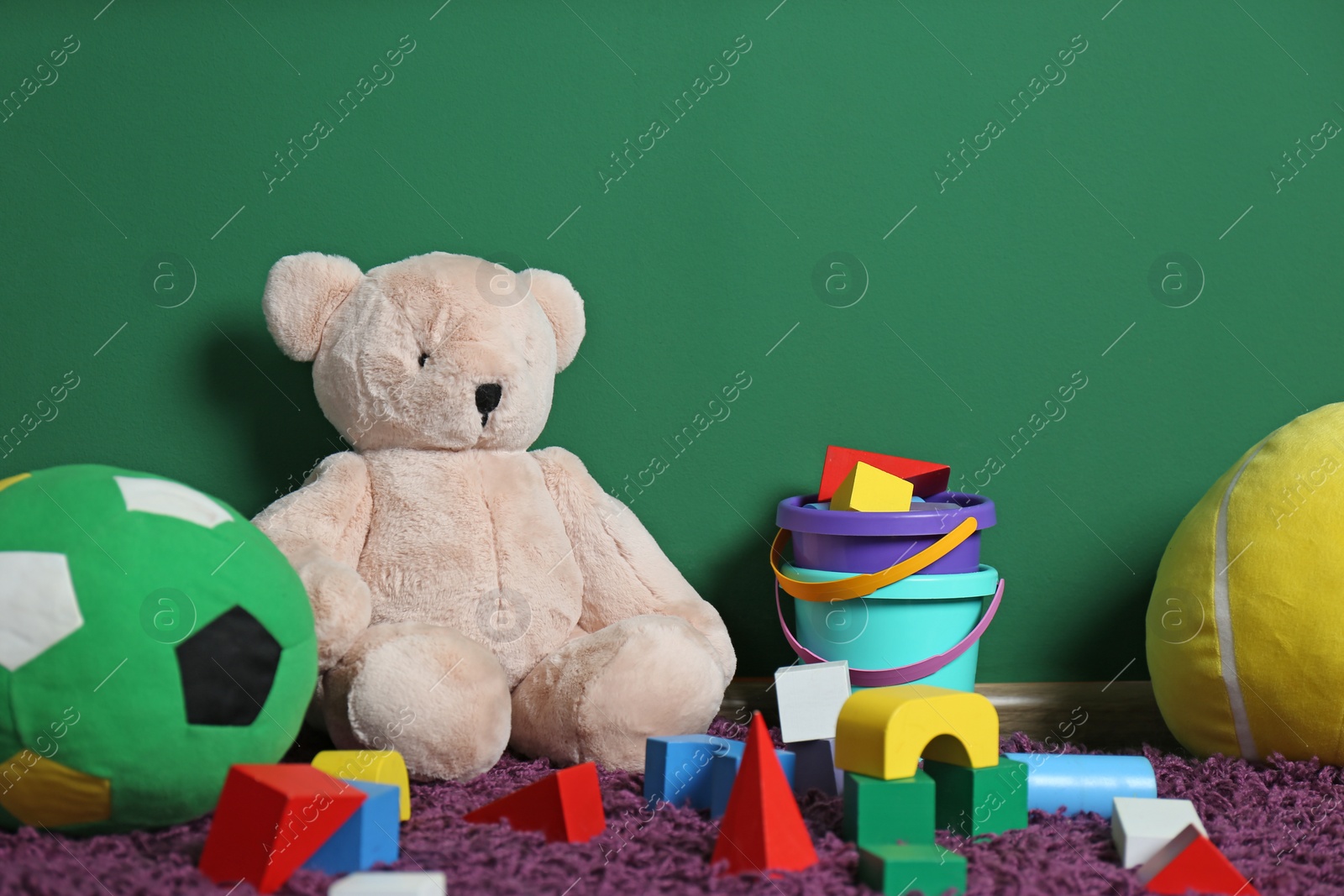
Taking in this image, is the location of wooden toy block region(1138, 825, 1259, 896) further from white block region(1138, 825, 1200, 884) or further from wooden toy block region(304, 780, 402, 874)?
Answer: wooden toy block region(304, 780, 402, 874)

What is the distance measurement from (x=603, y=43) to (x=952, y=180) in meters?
0.62

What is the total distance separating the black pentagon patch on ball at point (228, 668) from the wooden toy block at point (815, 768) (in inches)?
23.8

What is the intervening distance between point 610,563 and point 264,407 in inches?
24.0

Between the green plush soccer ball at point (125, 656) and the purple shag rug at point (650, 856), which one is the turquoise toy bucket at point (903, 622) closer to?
the purple shag rug at point (650, 856)

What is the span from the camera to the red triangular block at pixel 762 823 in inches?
35.1

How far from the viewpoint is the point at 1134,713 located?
5.29 feet

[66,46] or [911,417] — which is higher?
[66,46]

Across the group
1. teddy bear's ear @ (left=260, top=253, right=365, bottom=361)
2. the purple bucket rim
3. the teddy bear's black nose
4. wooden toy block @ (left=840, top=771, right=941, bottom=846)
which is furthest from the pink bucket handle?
teddy bear's ear @ (left=260, top=253, right=365, bottom=361)

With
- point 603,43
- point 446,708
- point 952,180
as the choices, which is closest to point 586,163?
point 603,43

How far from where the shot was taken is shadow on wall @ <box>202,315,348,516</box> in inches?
59.6

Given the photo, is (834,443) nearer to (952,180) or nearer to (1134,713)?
(952,180)

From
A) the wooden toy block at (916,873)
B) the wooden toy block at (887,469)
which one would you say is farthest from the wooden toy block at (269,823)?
the wooden toy block at (887,469)

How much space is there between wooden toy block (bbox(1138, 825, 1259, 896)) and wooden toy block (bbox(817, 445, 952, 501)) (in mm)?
687

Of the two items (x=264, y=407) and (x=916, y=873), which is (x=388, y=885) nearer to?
(x=916, y=873)
